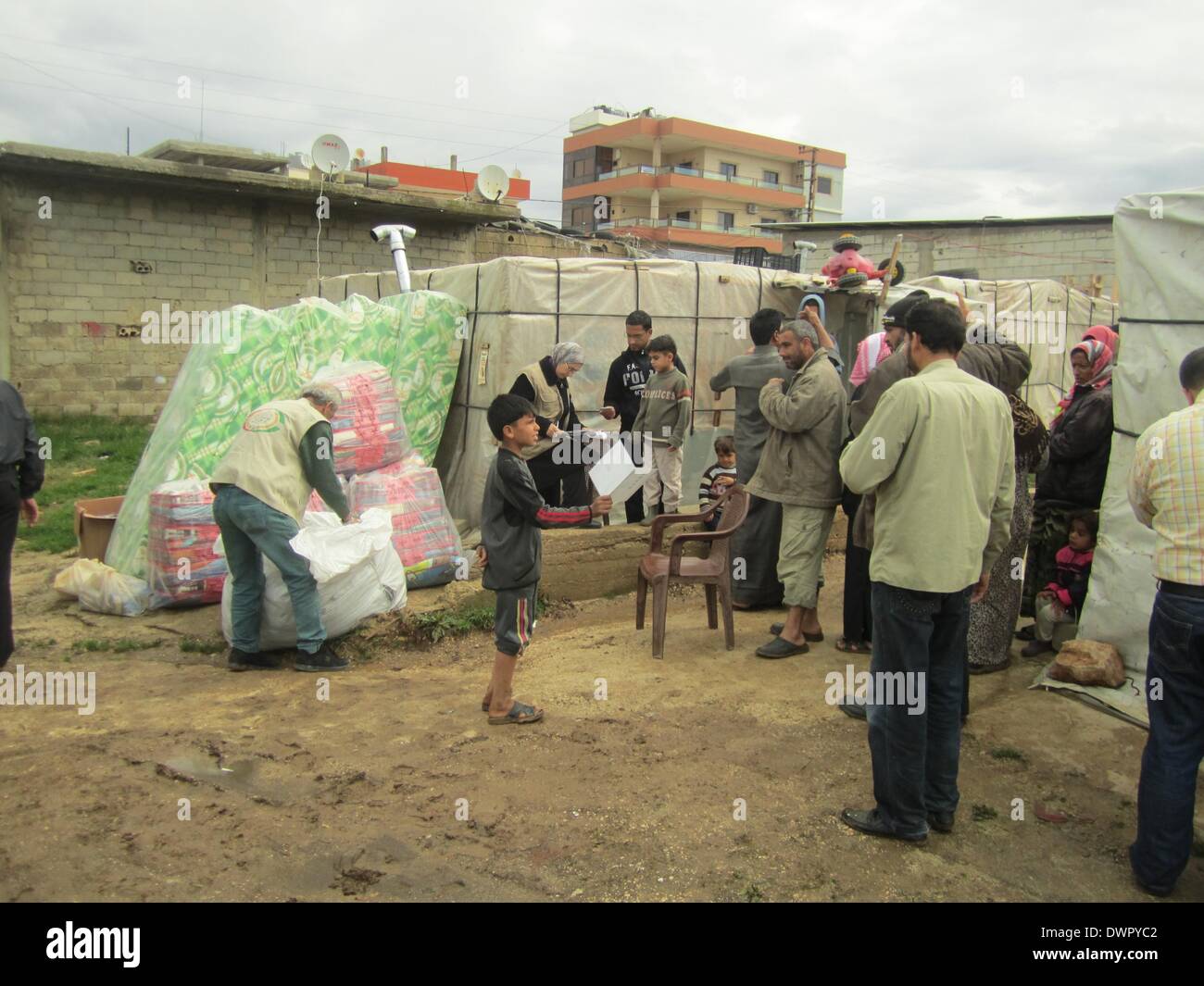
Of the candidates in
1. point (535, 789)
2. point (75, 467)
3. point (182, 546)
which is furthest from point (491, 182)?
point (535, 789)

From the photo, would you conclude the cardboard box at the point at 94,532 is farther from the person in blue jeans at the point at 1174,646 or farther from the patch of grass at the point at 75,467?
the person in blue jeans at the point at 1174,646

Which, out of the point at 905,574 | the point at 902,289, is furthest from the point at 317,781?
the point at 902,289

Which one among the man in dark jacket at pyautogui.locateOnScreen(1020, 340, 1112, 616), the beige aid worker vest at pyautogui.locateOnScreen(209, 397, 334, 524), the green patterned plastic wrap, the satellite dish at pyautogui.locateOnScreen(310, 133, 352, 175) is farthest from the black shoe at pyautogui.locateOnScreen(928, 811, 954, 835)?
the satellite dish at pyautogui.locateOnScreen(310, 133, 352, 175)

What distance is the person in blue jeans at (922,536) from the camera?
3121 mm

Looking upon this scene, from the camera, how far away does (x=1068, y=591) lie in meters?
5.08

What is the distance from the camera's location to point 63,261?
1236 cm

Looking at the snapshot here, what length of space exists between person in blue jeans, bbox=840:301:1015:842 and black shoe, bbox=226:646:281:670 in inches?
130

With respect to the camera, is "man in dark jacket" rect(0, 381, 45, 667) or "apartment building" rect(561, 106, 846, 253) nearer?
"man in dark jacket" rect(0, 381, 45, 667)

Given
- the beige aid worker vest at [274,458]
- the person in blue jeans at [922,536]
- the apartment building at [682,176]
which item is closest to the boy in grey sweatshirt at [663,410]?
the beige aid worker vest at [274,458]

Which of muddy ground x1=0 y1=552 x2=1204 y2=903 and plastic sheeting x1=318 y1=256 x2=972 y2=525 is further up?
plastic sheeting x1=318 y1=256 x2=972 y2=525

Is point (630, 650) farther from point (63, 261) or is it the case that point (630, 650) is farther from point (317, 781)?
point (63, 261)

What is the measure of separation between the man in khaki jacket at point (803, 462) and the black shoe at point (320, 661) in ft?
7.59

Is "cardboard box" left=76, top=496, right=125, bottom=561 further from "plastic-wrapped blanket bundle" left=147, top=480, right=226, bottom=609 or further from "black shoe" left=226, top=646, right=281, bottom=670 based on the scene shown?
"black shoe" left=226, top=646, right=281, bottom=670

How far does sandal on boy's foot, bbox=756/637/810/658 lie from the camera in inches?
203
